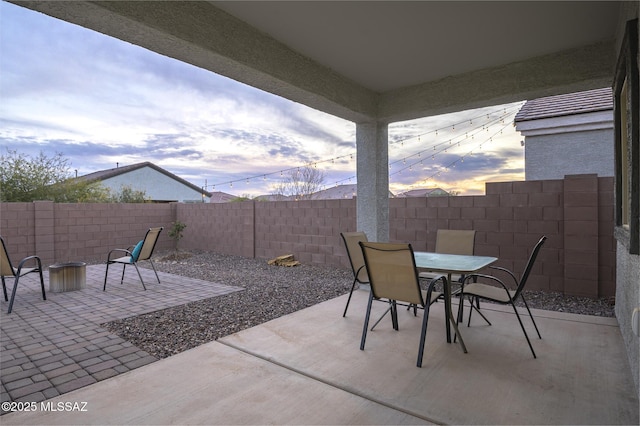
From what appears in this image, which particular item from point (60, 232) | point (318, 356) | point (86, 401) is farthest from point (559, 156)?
point (60, 232)

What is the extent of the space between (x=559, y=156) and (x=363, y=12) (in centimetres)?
672

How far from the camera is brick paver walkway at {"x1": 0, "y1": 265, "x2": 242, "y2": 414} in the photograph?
217 centimetres

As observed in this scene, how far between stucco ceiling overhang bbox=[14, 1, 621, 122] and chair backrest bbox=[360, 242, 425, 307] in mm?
1806

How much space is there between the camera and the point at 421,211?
17.1 feet

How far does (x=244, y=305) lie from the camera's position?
3885 millimetres

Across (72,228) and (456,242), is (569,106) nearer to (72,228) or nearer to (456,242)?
(456,242)

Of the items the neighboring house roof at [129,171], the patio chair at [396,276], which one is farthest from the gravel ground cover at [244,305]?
the neighboring house roof at [129,171]

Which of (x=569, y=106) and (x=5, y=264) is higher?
(x=569, y=106)

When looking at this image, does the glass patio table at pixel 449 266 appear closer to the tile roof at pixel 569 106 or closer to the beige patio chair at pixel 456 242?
the beige patio chair at pixel 456 242

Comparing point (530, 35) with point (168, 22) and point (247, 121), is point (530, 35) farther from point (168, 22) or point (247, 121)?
point (247, 121)

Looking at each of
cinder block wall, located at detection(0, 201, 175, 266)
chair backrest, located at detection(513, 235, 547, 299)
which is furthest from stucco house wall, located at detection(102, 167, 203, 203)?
chair backrest, located at detection(513, 235, 547, 299)

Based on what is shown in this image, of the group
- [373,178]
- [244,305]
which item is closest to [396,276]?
[244,305]

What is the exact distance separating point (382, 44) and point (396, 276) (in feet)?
7.04

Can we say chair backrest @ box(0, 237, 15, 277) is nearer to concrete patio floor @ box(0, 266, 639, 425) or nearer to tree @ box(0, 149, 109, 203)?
concrete patio floor @ box(0, 266, 639, 425)
